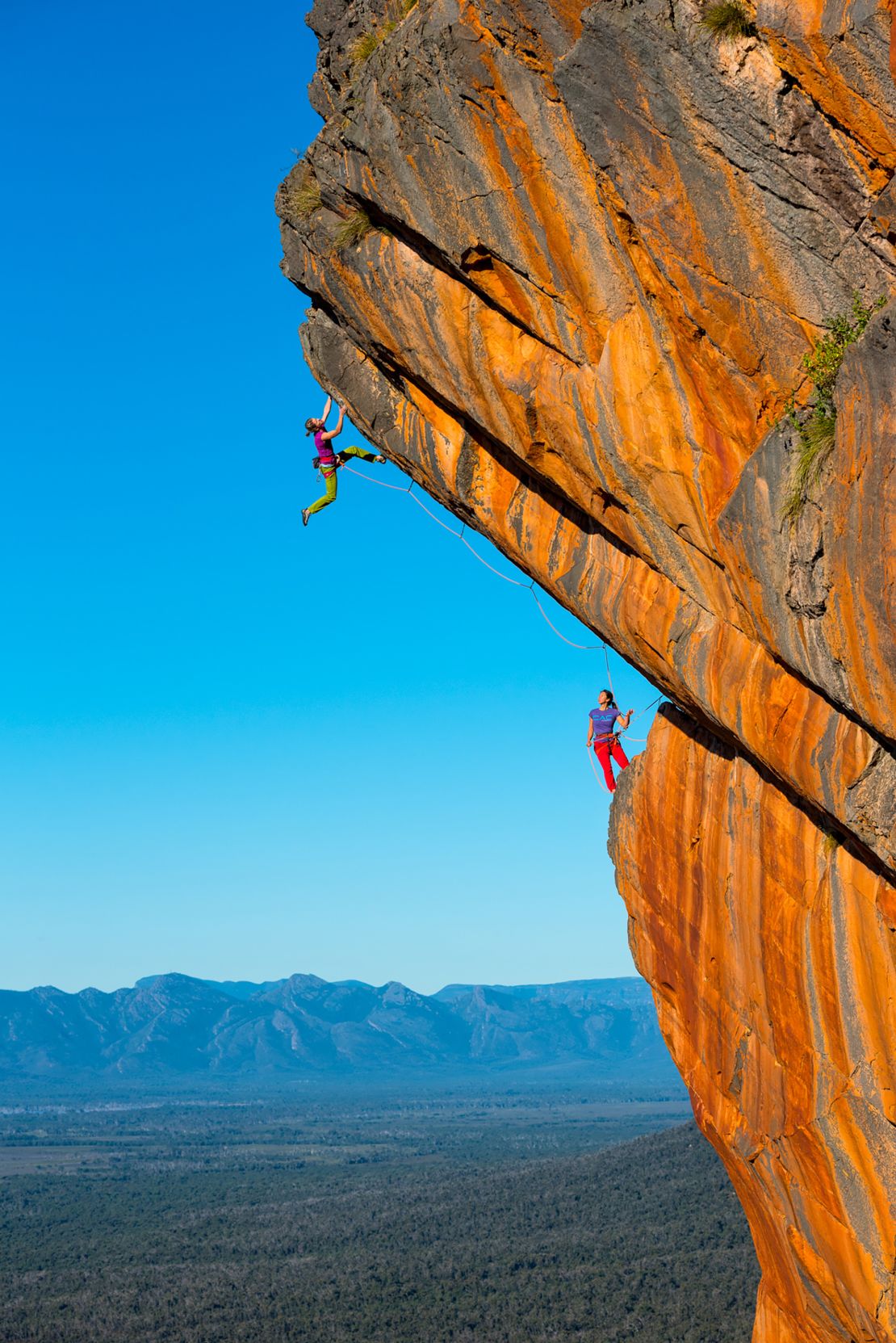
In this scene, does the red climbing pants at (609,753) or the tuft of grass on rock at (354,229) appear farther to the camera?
the red climbing pants at (609,753)

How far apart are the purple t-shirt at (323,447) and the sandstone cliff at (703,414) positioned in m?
2.19

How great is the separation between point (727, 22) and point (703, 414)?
3.38 m

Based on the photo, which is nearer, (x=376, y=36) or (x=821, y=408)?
(x=821, y=408)

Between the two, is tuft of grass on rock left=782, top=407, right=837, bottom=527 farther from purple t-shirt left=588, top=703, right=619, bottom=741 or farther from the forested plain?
the forested plain

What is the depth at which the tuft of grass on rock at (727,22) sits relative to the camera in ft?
33.2

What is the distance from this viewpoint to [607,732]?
20.1 metres

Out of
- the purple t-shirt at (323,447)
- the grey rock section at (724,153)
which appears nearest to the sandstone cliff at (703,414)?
the grey rock section at (724,153)

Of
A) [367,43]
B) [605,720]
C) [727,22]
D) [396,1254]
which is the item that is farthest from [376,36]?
[396,1254]

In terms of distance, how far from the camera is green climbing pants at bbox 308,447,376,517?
19.5 meters

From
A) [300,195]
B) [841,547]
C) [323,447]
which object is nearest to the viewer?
[841,547]

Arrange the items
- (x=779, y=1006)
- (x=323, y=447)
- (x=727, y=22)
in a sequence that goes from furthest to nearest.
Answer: (x=323, y=447) → (x=779, y=1006) → (x=727, y=22)

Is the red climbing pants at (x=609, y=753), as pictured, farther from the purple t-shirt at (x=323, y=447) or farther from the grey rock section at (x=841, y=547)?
the grey rock section at (x=841, y=547)

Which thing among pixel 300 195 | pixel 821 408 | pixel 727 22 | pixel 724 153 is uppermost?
pixel 300 195

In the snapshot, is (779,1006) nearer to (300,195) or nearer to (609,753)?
(609,753)
